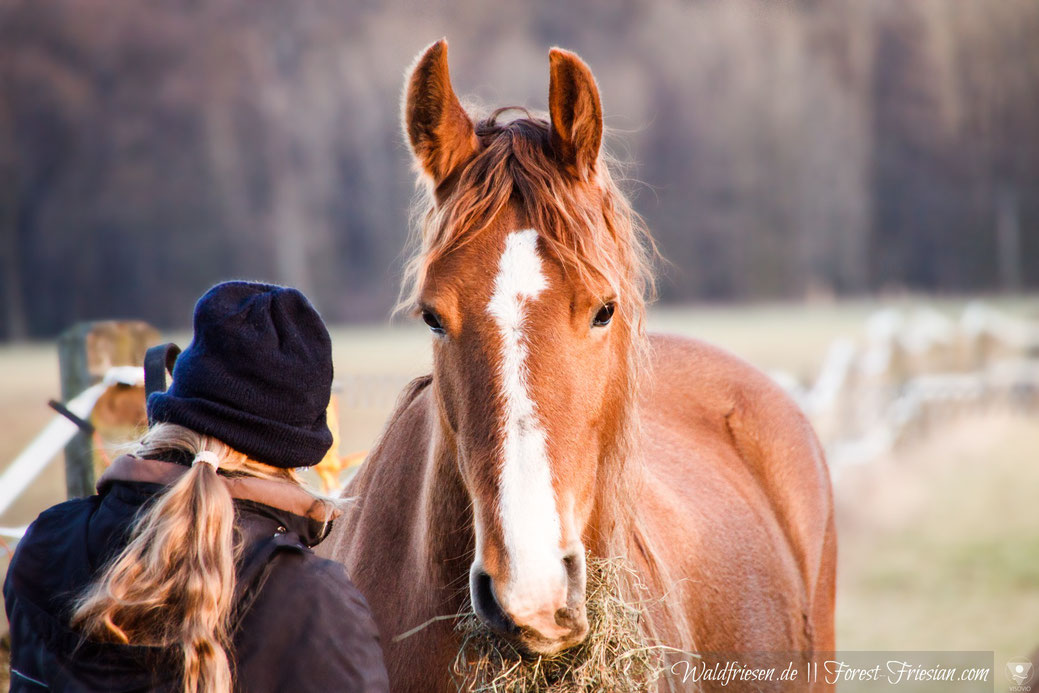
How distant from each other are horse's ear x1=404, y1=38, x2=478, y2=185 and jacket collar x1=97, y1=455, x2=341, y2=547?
803 mm

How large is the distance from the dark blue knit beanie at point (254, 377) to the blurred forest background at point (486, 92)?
2750cm

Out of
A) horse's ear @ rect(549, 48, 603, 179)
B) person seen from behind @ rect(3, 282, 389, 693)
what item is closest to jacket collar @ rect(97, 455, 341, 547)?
person seen from behind @ rect(3, 282, 389, 693)

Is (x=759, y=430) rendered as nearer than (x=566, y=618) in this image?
No

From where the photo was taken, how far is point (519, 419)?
1603mm

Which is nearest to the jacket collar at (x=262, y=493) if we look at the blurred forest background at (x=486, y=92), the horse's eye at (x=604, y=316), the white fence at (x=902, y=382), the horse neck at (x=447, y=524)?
the horse neck at (x=447, y=524)

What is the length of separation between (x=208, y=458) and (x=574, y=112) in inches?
41.2

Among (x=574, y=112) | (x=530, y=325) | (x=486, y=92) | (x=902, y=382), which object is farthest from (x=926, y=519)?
(x=486, y=92)

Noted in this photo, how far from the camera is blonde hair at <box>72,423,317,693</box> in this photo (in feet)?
4.13

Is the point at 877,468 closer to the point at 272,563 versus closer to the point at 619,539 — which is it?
the point at 619,539

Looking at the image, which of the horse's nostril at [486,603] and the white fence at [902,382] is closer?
the horse's nostril at [486,603]

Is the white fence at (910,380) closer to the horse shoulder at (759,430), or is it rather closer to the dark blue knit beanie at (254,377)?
the horse shoulder at (759,430)

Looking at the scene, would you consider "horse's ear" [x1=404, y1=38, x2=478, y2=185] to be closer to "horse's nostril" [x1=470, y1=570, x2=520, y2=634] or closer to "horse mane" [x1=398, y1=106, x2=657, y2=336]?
"horse mane" [x1=398, y1=106, x2=657, y2=336]

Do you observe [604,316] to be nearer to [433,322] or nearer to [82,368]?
[433,322]

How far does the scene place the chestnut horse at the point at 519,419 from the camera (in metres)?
1.56
